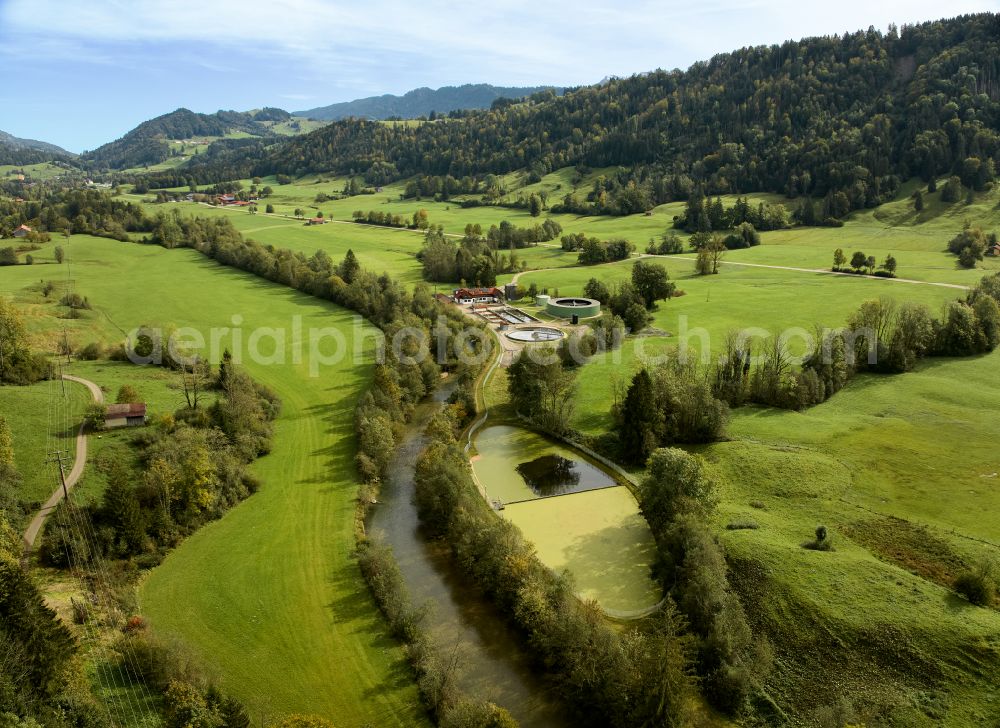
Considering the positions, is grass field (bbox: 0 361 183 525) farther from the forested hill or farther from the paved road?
the forested hill

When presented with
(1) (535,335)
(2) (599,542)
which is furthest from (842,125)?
(2) (599,542)

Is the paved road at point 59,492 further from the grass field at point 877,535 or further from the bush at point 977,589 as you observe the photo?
the bush at point 977,589

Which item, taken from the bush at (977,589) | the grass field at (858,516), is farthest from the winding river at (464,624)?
the bush at (977,589)

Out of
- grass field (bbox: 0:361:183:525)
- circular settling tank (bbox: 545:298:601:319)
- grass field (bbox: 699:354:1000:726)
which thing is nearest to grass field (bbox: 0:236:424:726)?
grass field (bbox: 0:361:183:525)

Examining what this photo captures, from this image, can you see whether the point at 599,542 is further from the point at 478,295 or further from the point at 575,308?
the point at 478,295

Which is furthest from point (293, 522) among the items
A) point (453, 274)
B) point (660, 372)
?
point (453, 274)

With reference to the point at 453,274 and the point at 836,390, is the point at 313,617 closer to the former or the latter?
the point at 836,390
